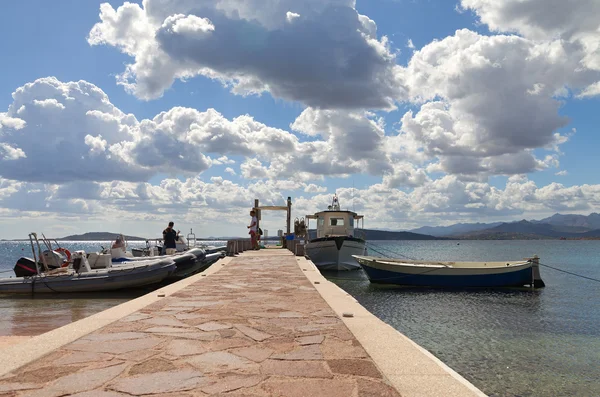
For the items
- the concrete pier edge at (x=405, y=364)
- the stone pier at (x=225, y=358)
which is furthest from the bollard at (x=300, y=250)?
the concrete pier edge at (x=405, y=364)

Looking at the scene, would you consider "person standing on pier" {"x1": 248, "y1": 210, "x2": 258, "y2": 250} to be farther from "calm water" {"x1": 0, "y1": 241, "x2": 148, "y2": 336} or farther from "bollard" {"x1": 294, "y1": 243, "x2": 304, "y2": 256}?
"calm water" {"x1": 0, "y1": 241, "x2": 148, "y2": 336}

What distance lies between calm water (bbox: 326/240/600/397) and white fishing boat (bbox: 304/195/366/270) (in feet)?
22.0

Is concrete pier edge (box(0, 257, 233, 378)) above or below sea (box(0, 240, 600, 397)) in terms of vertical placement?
above

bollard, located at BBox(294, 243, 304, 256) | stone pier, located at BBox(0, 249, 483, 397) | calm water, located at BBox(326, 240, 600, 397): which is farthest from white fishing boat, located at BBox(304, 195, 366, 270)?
stone pier, located at BBox(0, 249, 483, 397)

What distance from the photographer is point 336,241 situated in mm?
32781

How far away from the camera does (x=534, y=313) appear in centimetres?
1791

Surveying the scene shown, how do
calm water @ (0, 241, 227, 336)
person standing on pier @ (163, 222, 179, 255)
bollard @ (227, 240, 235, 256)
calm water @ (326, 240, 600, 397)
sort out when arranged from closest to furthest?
calm water @ (326, 240, 600, 397), calm water @ (0, 241, 227, 336), person standing on pier @ (163, 222, 179, 255), bollard @ (227, 240, 235, 256)

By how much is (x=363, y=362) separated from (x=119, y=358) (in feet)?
7.64

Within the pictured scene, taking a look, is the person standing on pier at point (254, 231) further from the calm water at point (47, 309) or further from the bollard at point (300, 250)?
the calm water at point (47, 309)

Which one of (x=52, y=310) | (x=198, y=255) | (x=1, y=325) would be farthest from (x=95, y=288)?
(x=198, y=255)

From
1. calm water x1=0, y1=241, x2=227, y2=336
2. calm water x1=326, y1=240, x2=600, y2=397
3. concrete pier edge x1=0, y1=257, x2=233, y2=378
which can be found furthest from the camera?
calm water x1=0, y1=241, x2=227, y2=336

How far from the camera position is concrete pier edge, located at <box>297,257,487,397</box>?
12.1 ft

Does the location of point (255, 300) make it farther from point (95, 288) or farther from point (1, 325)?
point (95, 288)

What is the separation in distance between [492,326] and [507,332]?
0.92m
